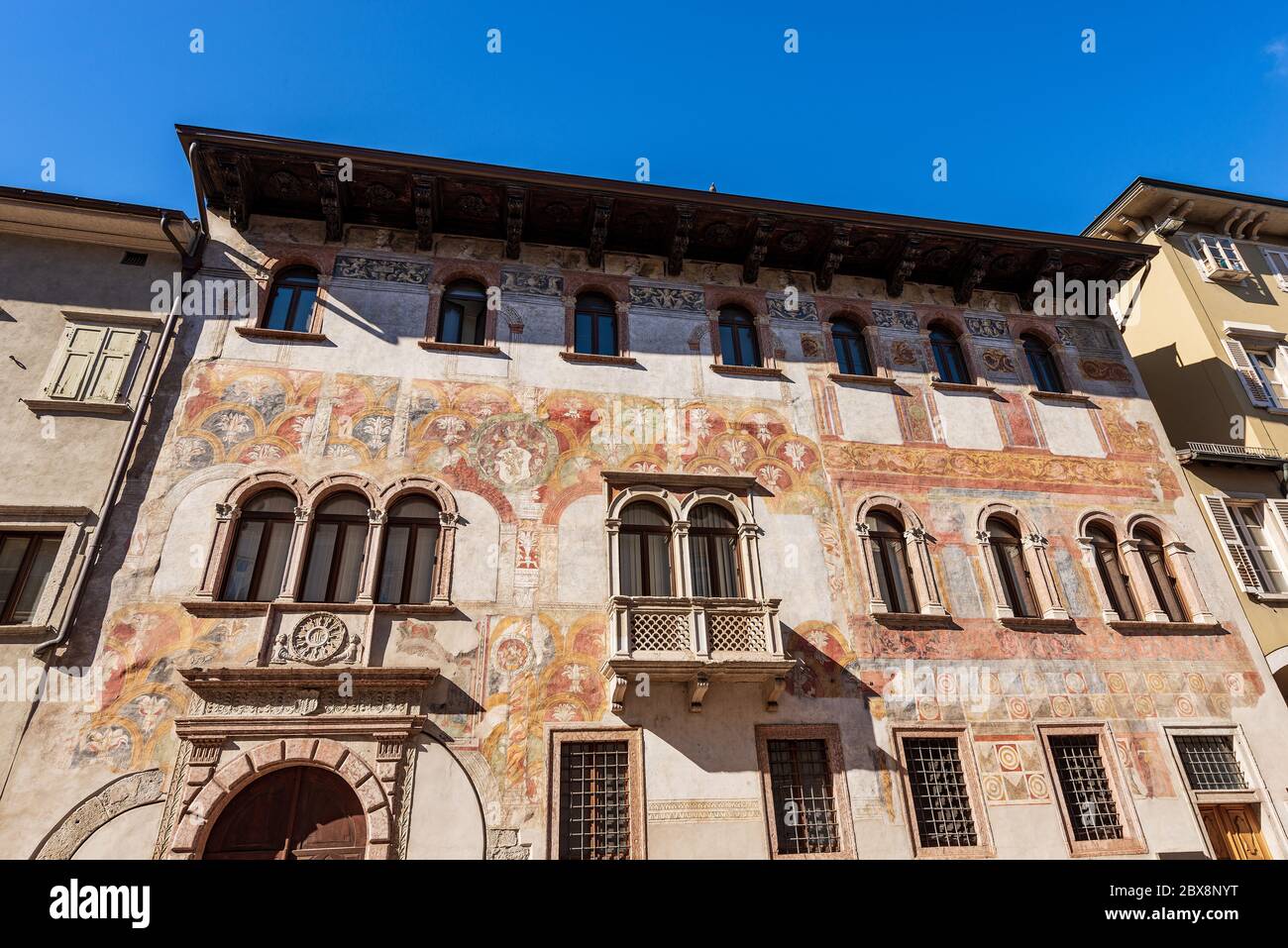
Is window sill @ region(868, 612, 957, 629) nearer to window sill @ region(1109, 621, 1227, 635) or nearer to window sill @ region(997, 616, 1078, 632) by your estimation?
window sill @ region(997, 616, 1078, 632)

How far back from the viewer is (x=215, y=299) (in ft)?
40.0

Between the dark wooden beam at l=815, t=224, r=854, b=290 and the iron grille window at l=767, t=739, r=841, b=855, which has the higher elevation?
the dark wooden beam at l=815, t=224, r=854, b=290

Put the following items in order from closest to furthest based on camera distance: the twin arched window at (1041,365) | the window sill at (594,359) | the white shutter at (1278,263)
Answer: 1. the window sill at (594,359)
2. the twin arched window at (1041,365)
3. the white shutter at (1278,263)

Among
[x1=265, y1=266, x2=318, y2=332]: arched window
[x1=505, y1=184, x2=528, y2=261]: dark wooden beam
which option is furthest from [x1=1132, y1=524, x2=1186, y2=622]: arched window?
[x1=265, y1=266, x2=318, y2=332]: arched window

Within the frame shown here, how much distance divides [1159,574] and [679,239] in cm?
1086

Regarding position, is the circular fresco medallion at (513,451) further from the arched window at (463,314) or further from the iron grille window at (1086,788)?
the iron grille window at (1086,788)

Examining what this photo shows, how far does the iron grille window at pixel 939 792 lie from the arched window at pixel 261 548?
31.4 ft

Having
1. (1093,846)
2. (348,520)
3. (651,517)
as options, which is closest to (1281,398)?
(1093,846)

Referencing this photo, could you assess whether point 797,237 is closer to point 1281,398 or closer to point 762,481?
point 762,481

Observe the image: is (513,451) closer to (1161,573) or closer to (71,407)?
(71,407)

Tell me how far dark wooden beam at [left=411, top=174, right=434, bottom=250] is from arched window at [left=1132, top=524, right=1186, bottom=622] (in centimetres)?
1420

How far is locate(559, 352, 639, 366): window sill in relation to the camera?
12.8 metres

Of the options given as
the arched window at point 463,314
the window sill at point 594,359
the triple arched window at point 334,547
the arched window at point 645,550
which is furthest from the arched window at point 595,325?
the triple arched window at point 334,547

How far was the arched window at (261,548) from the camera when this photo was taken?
10.1 m
